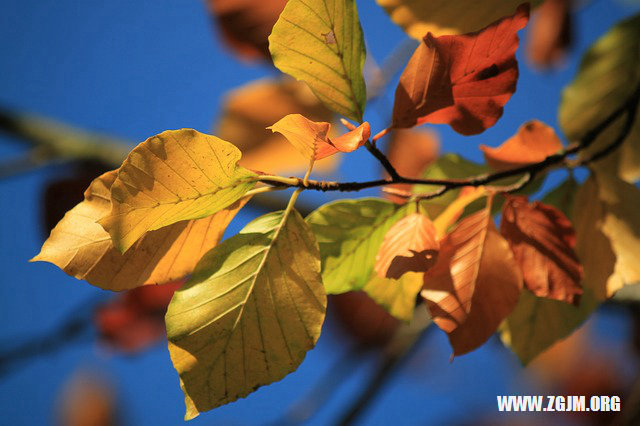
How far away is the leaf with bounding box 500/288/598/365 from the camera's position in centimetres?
39

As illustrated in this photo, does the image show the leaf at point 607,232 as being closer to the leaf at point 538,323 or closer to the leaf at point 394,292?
the leaf at point 538,323

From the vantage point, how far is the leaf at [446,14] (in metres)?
0.34

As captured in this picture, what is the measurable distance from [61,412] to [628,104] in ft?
9.62

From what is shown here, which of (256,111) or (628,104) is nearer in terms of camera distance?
(628,104)

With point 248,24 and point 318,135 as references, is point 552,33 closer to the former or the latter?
point 248,24

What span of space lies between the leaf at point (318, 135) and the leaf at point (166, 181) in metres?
0.03

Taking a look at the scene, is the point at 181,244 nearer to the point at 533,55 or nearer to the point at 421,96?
the point at 421,96

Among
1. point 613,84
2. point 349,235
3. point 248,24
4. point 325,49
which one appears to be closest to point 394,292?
point 349,235

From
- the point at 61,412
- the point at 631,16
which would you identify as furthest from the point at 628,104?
the point at 61,412

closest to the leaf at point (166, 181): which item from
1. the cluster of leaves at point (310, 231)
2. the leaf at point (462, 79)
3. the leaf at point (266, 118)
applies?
the cluster of leaves at point (310, 231)

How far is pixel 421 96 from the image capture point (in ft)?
0.96

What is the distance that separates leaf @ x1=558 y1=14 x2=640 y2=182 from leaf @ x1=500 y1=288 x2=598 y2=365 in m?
0.14

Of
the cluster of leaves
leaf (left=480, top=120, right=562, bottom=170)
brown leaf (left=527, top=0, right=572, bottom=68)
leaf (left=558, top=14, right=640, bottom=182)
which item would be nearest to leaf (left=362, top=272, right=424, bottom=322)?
the cluster of leaves

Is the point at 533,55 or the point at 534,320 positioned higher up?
the point at 533,55
